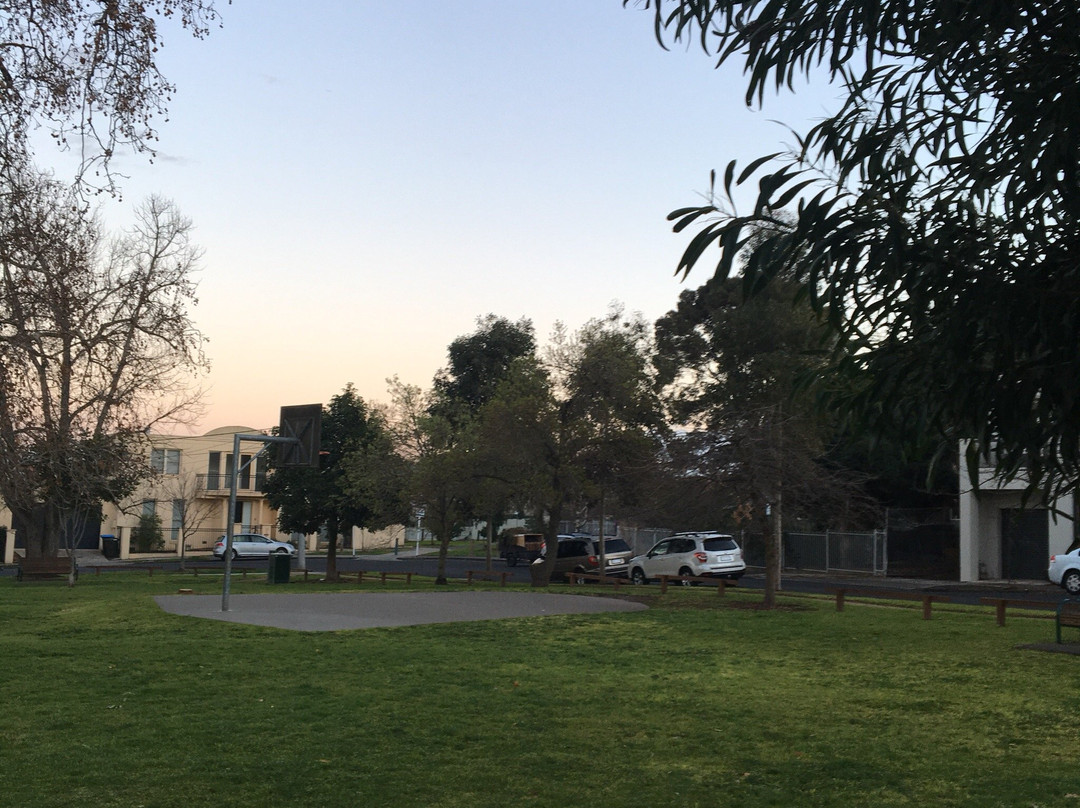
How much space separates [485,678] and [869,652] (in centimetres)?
535

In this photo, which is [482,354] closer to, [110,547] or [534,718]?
[110,547]

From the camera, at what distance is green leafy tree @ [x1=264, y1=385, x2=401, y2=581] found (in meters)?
35.8

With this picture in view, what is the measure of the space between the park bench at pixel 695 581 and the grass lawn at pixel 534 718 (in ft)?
26.4

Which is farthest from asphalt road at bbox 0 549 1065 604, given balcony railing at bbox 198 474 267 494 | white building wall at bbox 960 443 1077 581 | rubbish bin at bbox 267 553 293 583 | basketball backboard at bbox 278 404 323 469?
balcony railing at bbox 198 474 267 494

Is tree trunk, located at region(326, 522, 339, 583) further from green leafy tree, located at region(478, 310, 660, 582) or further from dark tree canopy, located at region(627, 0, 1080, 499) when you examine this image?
dark tree canopy, located at region(627, 0, 1080, 499)

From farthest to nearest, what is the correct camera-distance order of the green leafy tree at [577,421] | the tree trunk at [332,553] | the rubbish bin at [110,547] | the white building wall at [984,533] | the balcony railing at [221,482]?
1. the balcony railing at [221,482]
2. the rubbish bin at [110,547]
3. the white building wall at [984,533]
4. the tree trunk at [332,553]
5. the green leafy tree at [577,421]

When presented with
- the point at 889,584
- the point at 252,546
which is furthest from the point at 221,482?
the point at 889,584

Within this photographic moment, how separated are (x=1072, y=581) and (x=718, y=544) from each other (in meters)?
9.35

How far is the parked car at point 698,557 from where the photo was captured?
31.4 metres

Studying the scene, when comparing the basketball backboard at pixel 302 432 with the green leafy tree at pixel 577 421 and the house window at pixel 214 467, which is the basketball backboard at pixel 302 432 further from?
the house window at pixel 214 467

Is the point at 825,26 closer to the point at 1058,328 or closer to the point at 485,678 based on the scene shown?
the point at 1058,328

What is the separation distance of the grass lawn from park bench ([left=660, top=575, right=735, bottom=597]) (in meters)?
8.05

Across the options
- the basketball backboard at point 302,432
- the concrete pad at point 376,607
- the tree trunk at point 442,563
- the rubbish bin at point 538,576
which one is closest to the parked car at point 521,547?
the tree trunk at point 442,563

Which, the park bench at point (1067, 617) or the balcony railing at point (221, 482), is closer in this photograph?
the park bench at point (1067, 617)
